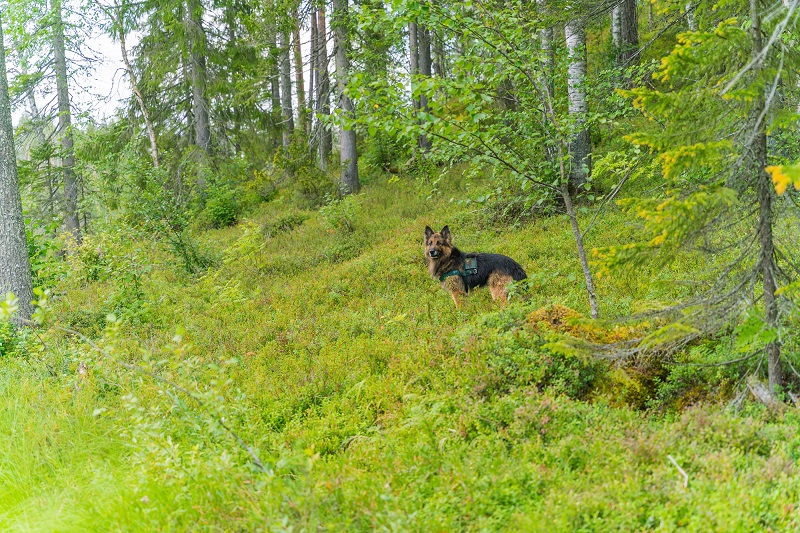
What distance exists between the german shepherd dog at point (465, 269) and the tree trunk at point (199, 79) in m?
13.7

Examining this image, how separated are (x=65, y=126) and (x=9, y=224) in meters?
12.3

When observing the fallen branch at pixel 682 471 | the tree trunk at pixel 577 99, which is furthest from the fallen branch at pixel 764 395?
the tree trunk at pixel 577 99

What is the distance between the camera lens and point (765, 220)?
175 inches

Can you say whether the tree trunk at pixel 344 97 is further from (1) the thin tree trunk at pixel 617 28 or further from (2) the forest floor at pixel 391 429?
(2) the forest floor at pixel 391 429

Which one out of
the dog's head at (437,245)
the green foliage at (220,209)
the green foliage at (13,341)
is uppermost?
the green foliage at (220,209)

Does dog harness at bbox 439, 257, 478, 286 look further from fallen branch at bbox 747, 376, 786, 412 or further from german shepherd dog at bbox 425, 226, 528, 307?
fallen branch at bbox 747, 376, 786, 412

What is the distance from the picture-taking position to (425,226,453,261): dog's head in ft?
31.9

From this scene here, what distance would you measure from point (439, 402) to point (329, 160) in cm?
1931

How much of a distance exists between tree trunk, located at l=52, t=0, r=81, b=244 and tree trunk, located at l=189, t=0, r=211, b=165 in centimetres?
421

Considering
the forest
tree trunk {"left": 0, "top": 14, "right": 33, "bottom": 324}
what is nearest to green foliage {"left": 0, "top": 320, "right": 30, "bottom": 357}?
the forest

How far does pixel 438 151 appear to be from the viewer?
7.21m

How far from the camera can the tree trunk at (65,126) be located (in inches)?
683

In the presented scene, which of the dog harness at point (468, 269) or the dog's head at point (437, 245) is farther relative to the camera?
the dog's head at point (437, 245)

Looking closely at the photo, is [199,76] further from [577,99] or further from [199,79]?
[577,99]
